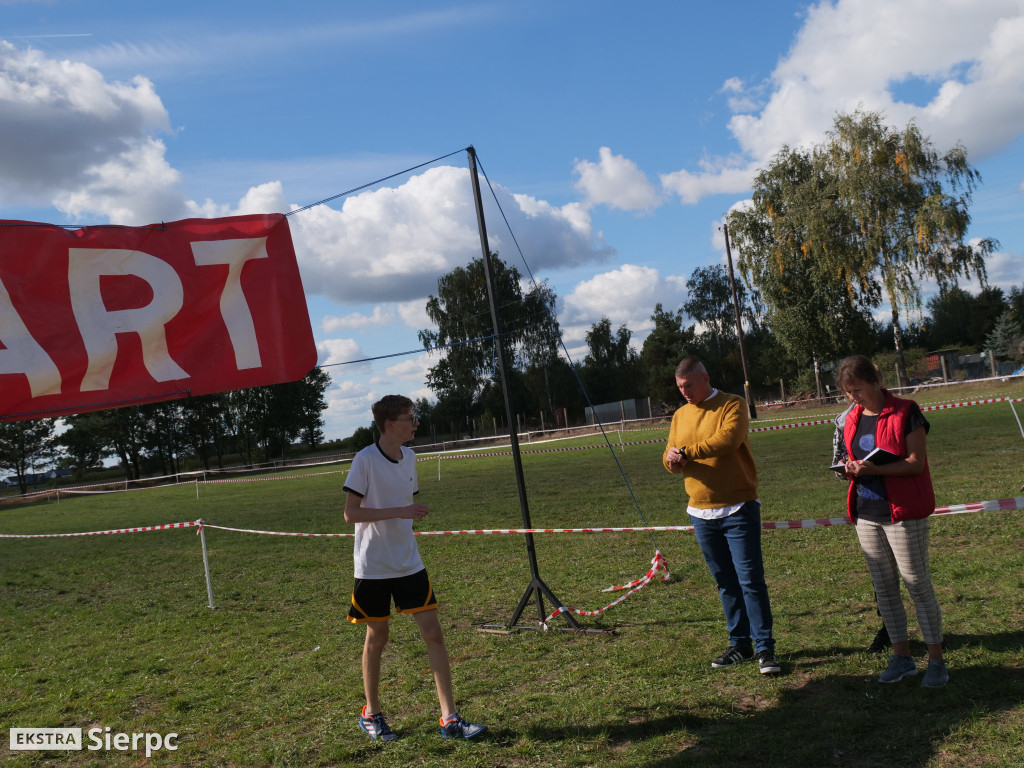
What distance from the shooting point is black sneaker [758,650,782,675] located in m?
4.58

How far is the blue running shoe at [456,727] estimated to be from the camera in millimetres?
4086

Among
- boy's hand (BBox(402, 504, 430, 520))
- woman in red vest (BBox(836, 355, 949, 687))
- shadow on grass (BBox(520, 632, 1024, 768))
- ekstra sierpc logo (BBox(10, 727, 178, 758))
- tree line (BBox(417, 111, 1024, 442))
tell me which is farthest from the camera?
tree line (BBox(417, 111, 1024, 442))

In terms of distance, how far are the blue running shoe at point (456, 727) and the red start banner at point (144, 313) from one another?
6.79 ft

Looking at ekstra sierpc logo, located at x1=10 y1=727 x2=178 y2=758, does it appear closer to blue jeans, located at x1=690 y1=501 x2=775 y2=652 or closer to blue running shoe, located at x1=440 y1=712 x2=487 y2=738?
blue running shoe, located at x1=440 y1=712 x2=487 y2=738

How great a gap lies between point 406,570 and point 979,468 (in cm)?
1121

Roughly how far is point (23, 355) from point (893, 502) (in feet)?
15.1

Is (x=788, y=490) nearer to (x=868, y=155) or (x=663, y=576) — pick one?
(x=663, y=576)

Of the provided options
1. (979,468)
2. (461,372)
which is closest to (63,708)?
(979,468)

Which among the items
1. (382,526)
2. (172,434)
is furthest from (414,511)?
(172,434)

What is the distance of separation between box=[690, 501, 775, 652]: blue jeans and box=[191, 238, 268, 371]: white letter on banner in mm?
2983

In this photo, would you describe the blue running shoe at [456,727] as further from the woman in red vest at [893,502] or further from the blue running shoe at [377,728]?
the woman in red vest at [893,502]

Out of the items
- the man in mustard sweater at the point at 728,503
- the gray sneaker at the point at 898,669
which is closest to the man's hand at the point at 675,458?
the man in mustard sweater at the point at 728,503

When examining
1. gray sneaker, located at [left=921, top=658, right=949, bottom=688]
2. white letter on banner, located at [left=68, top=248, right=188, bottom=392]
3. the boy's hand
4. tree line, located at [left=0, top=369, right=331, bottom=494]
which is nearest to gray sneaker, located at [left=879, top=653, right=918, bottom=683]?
gray sneaker, located at [left=921, top=658, right=949, bottom=688]

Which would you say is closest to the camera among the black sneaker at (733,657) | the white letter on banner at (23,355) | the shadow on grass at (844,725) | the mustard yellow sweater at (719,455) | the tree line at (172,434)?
the shadow on grass at (844,725)
